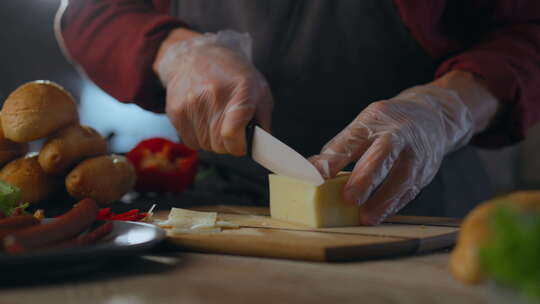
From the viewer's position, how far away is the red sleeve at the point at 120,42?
173 cm

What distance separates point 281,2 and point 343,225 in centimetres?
84

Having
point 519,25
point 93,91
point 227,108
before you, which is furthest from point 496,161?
point 227,108

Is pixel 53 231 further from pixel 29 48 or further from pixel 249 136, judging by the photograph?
pixel 29 48

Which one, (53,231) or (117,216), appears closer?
(53,231)

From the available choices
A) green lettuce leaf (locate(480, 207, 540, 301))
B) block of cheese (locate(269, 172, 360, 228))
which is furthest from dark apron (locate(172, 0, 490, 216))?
green lettuce leaf (locate(480, 207, 540, 301))

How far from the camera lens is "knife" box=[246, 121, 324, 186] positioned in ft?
3.99

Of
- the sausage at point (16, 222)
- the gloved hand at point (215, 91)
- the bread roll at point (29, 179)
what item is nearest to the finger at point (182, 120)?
the gloved hand at point (215, 91)

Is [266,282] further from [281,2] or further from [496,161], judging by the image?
[496,161]

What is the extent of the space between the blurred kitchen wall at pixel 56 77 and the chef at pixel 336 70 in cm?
150

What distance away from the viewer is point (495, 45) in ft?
5.30

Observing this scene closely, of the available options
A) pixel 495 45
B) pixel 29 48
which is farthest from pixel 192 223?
pixel 29 48

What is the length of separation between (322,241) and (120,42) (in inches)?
41.8

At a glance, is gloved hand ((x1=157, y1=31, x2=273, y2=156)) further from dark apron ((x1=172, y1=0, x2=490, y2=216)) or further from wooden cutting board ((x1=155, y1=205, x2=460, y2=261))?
wooden cutting board ((x1=155, y1=205, x2=460, y2=261))

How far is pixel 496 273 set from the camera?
53cm
